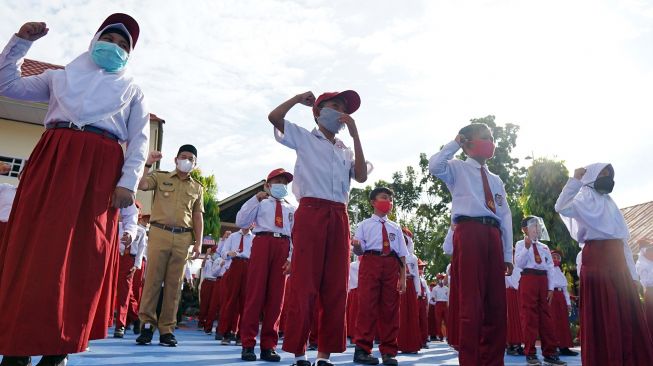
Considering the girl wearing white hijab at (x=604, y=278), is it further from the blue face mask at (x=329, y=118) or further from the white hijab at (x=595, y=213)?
the blue face mask at (x=329, y=118)

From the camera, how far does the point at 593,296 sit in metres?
4.68

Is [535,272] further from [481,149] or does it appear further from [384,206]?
[481,149]

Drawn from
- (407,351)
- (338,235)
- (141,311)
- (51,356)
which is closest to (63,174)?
(51,356)

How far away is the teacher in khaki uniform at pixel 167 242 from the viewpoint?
5.60 m

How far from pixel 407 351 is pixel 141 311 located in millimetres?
4603

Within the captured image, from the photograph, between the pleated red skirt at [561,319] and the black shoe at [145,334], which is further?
the pleated red skirt at [561,319]

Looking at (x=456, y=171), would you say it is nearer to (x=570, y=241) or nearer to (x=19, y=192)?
(x=19, y=192)

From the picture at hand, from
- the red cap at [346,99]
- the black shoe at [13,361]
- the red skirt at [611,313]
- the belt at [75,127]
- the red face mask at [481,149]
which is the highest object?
the red cap at [346,99]

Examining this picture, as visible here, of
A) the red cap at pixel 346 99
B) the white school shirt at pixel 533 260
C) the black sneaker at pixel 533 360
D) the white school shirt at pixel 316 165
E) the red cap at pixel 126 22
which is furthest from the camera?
the white school shirt at pixel 533 260

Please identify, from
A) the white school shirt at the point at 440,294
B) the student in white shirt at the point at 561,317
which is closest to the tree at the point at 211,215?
the white school shirt at the point at 440,294

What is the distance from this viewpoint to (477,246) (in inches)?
152

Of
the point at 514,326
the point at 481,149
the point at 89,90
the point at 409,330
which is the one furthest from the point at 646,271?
the point at 89,90

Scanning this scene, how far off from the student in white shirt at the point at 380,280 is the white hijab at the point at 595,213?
7.36 feet

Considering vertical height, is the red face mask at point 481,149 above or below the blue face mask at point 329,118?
below
